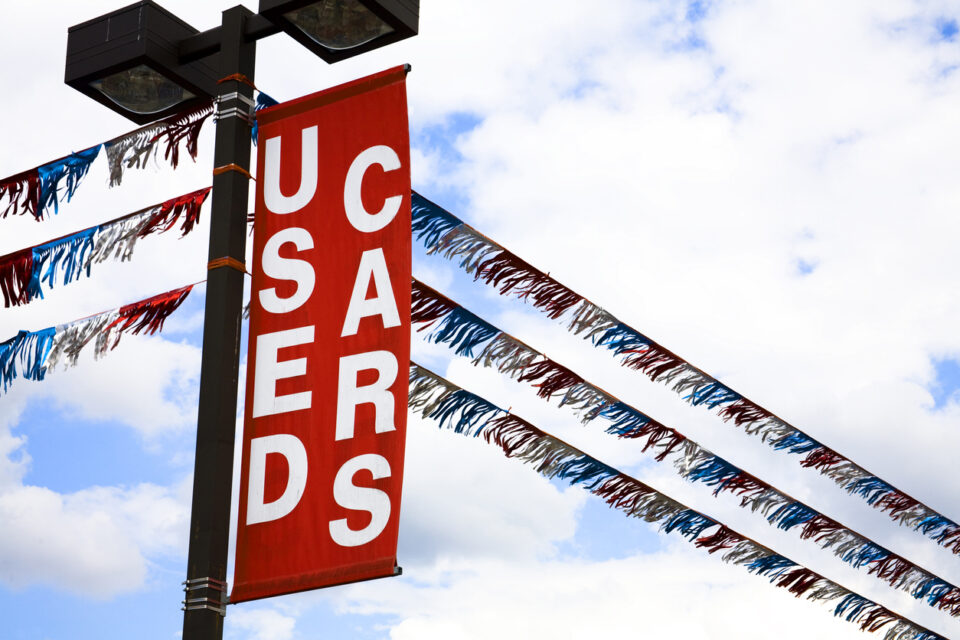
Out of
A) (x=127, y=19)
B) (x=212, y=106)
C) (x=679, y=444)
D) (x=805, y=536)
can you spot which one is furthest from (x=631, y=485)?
(x=127, y=19)

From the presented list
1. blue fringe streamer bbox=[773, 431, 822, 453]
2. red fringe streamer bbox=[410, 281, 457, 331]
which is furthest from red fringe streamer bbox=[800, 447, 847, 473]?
red fringe streamer bbox=[410, 281, 457, 331]

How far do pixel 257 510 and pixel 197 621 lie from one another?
550mm

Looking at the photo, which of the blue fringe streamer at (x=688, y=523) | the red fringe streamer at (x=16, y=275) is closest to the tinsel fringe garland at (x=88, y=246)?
the red fringe streamer at (x=16, y=275)

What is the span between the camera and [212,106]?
300 inches

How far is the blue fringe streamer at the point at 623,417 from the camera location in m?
9.88

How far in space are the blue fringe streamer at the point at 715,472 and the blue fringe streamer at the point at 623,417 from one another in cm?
81

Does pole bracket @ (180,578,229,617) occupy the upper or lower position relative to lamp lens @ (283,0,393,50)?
lower

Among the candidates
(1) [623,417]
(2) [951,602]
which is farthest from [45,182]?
(2) [951,602]

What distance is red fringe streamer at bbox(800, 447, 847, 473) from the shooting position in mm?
11695

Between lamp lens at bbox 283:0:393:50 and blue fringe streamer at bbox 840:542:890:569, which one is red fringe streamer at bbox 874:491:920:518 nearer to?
blue fringe streamer at bbox 840:542:890:569

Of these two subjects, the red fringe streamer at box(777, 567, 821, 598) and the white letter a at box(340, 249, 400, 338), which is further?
the red fringe streamer at box(777, 567, 821, 598)

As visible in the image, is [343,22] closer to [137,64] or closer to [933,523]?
[137,64]

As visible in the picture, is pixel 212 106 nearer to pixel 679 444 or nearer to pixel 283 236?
pixel 283 236

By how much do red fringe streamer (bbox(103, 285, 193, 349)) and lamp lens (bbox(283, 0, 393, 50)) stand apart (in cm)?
154
